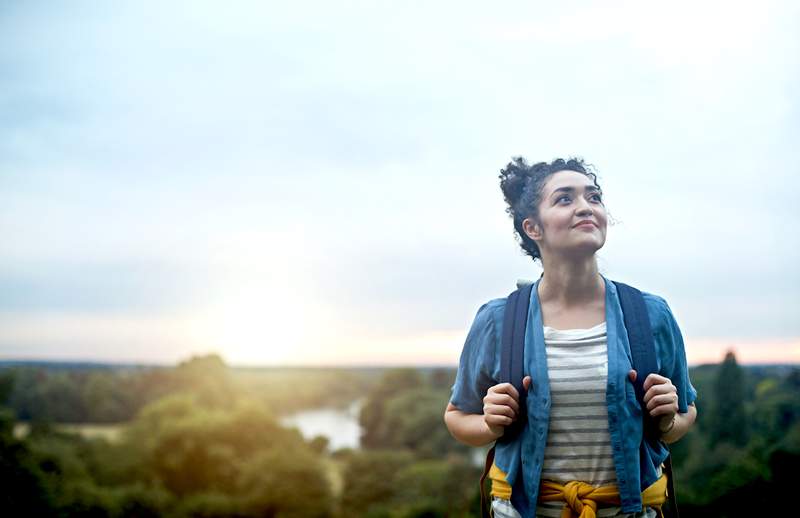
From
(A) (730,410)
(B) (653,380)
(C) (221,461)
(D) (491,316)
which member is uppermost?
(D) (491,316)

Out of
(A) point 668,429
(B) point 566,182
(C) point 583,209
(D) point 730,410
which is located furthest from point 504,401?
(D) point 730,410

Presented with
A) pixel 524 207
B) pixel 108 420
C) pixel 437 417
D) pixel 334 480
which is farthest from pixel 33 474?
pixel 524 207

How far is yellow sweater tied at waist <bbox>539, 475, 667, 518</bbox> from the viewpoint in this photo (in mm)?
3287

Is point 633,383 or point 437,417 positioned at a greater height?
point 633,383

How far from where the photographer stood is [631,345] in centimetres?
344

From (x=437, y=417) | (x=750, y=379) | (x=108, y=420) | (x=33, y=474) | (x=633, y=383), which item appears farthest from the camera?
(x=437, y=417)

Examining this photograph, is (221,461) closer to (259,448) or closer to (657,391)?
(259,448)

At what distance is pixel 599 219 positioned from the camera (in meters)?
3.66

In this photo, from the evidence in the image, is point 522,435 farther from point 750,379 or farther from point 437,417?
point 437,417

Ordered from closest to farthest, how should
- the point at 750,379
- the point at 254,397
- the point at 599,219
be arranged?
1. the point at 599,219
2. the point at 750,379
3. the point at 254,397

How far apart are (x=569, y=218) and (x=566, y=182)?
8.6 inches

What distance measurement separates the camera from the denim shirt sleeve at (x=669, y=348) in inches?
139

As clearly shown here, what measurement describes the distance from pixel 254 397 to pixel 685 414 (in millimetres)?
45125

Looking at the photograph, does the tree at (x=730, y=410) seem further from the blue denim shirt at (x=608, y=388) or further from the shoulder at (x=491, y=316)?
the shoulder at (x=491, y=316)
